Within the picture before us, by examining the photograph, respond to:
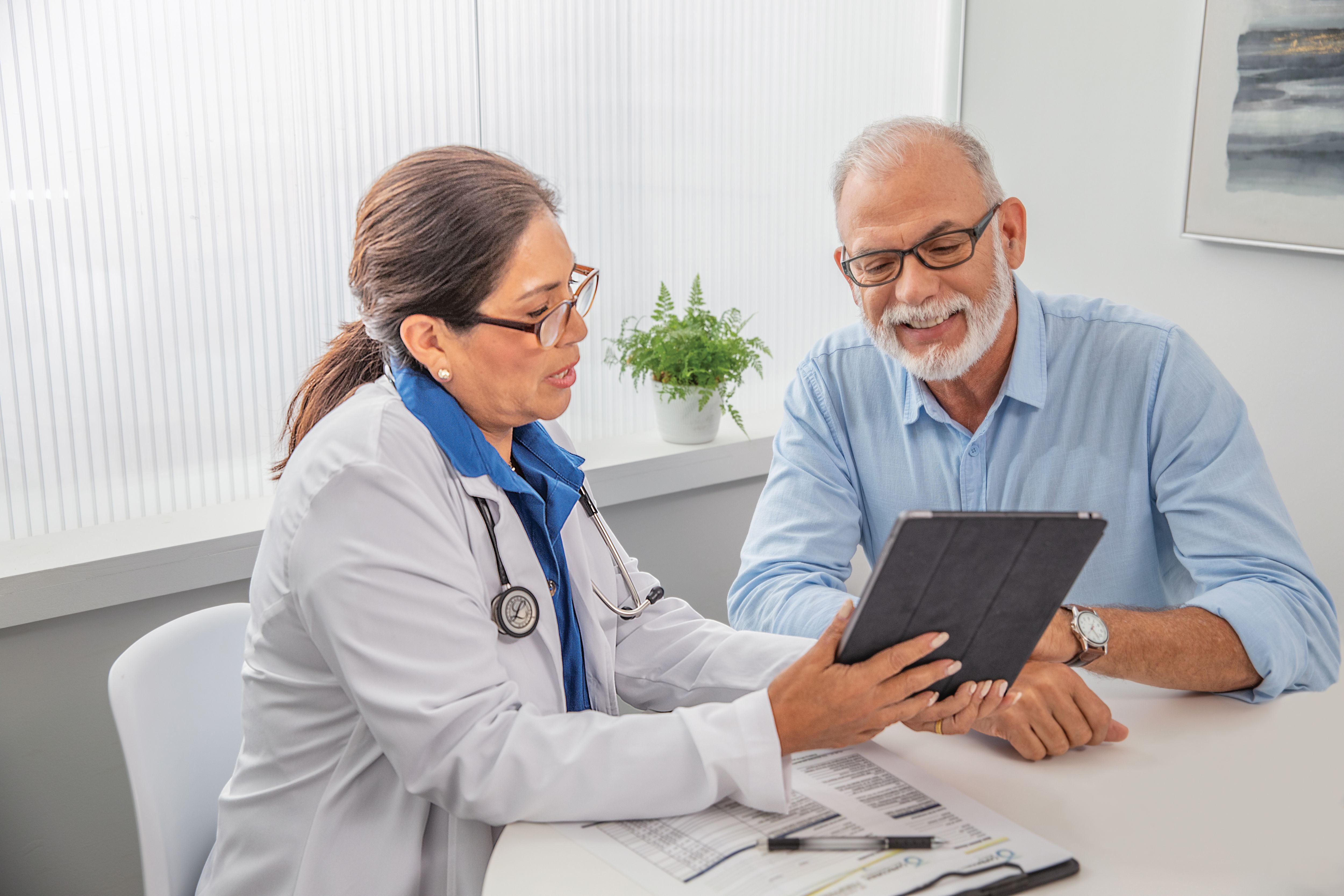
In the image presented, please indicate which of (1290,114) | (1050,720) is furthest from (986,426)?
(1290,114)

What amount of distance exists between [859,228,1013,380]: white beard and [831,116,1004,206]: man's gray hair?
92 millimetres

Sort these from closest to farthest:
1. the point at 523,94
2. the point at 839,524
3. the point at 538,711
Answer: the point at 538,711 < the point at 839,524 < the point at 523,94

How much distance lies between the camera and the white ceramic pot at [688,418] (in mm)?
2846

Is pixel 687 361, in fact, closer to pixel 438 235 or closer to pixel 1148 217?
pixel 1148 217

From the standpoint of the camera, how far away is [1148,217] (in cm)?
298

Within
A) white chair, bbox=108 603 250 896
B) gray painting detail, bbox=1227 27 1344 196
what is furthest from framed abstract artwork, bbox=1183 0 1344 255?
white chair, bbox=108 603 250 896

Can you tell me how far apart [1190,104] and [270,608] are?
105 inches

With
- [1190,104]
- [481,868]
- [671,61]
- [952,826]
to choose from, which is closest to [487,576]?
[481,868]

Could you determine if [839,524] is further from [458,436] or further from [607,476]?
[607,476]

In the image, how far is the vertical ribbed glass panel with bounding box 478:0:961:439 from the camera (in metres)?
2.66

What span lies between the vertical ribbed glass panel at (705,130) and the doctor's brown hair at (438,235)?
132cm

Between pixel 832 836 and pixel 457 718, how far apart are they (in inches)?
15.4

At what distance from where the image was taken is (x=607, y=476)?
2643 mm

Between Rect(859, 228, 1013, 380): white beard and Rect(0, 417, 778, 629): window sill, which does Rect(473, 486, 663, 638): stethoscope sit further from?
Rect(0, 417, 778, 629): window sill
